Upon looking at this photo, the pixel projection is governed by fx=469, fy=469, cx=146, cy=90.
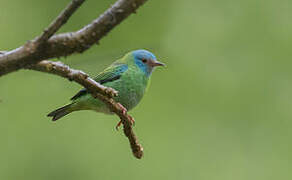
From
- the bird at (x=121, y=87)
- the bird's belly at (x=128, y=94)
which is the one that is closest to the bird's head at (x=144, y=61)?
the bird at (x=121, y=87)

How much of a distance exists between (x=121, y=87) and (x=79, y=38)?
9.85ft

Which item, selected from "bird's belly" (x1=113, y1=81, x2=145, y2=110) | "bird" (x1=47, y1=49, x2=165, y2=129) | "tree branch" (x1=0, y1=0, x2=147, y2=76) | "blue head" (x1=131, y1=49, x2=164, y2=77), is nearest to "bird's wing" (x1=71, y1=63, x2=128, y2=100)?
"bird" (x1=47, y1=49, x2=165, y2=129)

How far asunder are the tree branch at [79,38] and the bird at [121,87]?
2.65 m

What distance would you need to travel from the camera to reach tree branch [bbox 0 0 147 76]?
1904mm

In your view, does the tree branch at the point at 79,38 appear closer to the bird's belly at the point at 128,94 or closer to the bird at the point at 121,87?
the bird at the point at 121,87

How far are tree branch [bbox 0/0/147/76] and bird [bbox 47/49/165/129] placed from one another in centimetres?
265

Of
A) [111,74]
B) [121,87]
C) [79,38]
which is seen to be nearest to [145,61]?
[111,74]

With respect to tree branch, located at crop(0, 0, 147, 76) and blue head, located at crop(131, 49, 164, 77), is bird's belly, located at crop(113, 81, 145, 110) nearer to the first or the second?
blue head, located at crop(131, 49, 164, 77)

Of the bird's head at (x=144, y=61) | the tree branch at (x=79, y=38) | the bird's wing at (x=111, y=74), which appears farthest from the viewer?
the bird's head at (x=144, y=61)

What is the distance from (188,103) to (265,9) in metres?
→ 2.29

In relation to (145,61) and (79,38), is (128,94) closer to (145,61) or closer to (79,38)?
(145,61)

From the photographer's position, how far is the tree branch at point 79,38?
1.90m

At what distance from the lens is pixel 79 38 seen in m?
1.93

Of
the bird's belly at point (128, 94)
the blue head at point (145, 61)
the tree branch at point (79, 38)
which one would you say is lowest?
the tree branch at point (79, 38)
